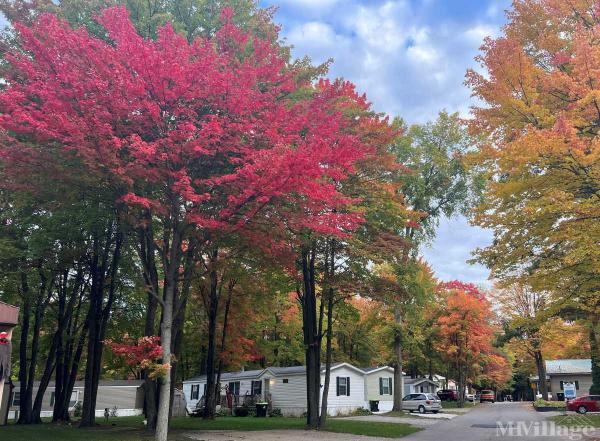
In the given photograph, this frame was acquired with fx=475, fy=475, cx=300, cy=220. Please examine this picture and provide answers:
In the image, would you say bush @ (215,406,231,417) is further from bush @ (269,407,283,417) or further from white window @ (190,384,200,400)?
white window @ (190,384,200,400)

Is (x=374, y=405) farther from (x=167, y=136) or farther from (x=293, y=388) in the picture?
(x=167, y=136)

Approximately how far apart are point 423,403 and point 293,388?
34.8ft

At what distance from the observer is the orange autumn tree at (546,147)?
10.4 m

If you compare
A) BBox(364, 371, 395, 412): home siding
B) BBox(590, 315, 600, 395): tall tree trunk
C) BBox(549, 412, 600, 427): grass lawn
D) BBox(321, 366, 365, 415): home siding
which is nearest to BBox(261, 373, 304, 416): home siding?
BBox(321, 366, 365, 415): home siding

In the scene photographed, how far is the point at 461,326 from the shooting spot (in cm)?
4362

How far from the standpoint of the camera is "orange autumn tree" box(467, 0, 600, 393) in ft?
34.2

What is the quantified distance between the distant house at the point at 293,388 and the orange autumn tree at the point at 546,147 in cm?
2027

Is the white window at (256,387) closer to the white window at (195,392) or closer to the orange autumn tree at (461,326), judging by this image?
the white window at (195,392)

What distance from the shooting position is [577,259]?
1062 cm

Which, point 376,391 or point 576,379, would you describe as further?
point 576,379

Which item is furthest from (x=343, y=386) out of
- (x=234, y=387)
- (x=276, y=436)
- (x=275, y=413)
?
(x=276, y=436)

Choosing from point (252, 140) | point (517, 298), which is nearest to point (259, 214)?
point (252, 140)

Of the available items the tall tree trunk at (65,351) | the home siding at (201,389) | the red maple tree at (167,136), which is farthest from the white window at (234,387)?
the red maple tree at (167,136)

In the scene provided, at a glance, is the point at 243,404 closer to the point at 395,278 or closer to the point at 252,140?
the point at 395,278
